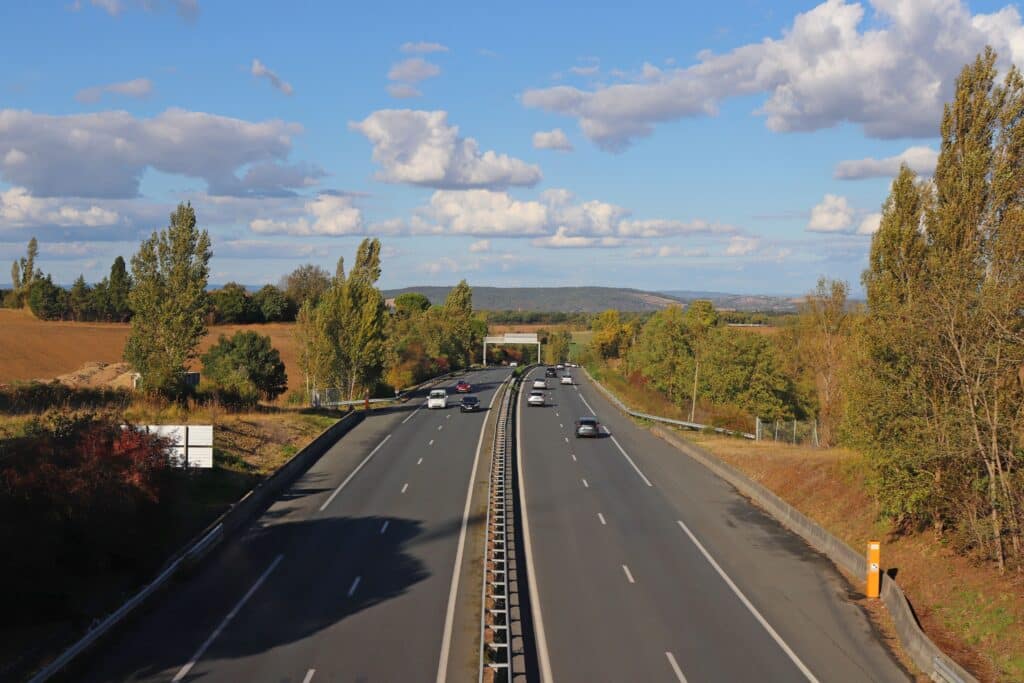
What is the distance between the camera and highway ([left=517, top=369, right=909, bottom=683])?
17594 mm

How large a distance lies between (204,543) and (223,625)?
6.27m

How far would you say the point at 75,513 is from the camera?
20797mm

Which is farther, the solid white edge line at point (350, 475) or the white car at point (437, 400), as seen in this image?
the white car at point (437, 400)

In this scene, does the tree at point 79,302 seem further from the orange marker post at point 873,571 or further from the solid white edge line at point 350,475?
the orange marker post at point 873,571

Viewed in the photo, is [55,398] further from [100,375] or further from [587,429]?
[587,429]

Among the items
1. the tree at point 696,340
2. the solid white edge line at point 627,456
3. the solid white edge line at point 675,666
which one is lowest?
the solid white edge line at point 627,456

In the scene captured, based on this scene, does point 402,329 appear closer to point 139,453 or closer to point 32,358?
point 32,358

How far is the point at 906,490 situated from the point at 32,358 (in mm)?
84412

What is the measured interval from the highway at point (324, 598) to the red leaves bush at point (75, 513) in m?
1.72

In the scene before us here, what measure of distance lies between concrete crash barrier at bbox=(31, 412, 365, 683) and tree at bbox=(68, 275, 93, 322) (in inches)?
4001

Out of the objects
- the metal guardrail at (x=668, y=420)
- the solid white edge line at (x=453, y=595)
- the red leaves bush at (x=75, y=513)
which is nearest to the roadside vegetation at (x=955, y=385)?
the solid white edge line at (x=453, y=595)

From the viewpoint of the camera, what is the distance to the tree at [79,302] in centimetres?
13275

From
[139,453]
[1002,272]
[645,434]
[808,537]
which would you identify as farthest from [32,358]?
[1002,272]

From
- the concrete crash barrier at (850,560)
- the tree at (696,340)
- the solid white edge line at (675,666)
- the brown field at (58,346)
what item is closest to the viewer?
the solid white edge line at (675,666)
